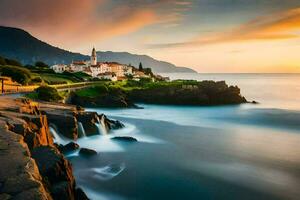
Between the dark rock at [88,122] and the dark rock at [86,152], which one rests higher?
the dark rock at [88,122]

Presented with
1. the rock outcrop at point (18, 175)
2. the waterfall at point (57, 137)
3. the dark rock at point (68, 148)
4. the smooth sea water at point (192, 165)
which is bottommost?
the smooth sea water at point (192, 165)

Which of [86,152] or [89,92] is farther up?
[89,92]

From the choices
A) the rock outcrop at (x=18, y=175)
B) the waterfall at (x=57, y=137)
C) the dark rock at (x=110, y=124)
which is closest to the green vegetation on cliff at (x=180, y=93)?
the dark rock at (x=110, y=124)

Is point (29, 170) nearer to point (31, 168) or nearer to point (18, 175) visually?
point (31, 168)

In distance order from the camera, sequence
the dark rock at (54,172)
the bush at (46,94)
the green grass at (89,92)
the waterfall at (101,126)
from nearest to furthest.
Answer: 1. the dark rock at (54,172)
2. the waterfall at (101,126)
3. the bush at (46,94)
4. the green grass at (89,92)

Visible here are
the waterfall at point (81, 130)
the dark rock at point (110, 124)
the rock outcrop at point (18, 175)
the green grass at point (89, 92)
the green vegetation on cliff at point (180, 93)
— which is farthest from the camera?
the green vegetation on cliff at point (180, 93)

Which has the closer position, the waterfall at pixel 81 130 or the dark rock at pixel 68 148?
the dark rock at pixel 68 148

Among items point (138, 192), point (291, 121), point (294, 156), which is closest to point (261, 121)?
point (291, 121)

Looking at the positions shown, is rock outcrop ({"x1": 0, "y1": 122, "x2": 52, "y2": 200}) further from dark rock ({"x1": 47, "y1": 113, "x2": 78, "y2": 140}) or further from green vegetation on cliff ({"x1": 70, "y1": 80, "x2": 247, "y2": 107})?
green vegetation on cliff ({"x1": 70, "y1": 80, "x2": 247, "y2": 107})

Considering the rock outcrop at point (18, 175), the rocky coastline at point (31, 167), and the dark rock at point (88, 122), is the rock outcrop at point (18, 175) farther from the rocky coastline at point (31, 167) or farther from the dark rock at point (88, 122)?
the dark rock at point (88, 122)

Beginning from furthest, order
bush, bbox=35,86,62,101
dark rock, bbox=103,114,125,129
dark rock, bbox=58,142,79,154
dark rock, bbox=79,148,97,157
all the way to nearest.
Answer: bush, bbox=35,86,62,101 < dark rock, bbox=103,114,125,129 < dark rock, bbox=79,148,97,157 < dark rock, bbox=58,142,79,154

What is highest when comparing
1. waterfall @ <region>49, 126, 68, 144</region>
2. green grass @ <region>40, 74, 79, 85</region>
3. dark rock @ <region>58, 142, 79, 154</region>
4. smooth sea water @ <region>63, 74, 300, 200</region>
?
green grass @ <region>40, 74, 79, 85</region>

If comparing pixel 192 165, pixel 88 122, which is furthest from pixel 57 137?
pixel 192 165

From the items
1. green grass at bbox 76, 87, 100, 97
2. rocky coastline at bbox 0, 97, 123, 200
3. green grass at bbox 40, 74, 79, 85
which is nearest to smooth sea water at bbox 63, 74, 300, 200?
rocky coastline at bbox 0, 97, 123, 200
